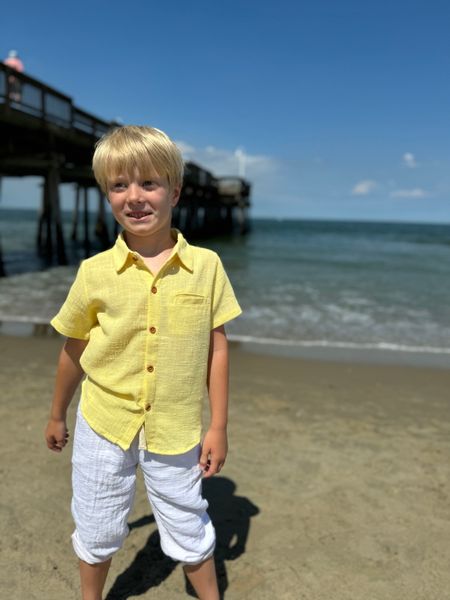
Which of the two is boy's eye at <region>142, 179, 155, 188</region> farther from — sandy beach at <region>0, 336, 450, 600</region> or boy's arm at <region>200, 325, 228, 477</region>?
sandy beach at <region>0, 336, 450, 600</region>

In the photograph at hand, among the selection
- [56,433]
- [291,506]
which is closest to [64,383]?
[56,433]

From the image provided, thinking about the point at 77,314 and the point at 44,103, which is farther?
the point at 44,103

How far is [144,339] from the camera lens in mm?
1676

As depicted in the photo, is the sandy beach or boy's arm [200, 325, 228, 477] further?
the sandy beach

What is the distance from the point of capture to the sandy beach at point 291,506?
2221 millimetres

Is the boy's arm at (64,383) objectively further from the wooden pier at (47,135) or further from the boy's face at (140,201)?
the wooden pier at (47,135)

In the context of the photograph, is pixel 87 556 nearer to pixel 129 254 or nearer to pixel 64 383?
pixel 64 383

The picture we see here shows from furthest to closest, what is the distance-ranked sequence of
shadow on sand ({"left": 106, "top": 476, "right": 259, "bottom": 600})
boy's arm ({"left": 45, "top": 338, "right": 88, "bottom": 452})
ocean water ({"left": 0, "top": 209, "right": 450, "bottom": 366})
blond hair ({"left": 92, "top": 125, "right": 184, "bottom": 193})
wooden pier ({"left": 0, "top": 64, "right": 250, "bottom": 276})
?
wooden pier ({"left": 0, "top": 64, "right": 250, "bottom": 276}) < ocean water ({"left": 0, "top": 209, "right": 450, "bottom": 366}) < shadow on sand ({"left": 106, "top": 476, "right": 259, "bottom": 600}) < boy's arm ({"left": 45, "top": 338, "right": 88, "bottom": 452}) < blond hair ({"left": 92, "top": 125, "right": 184, "bottom": 193})

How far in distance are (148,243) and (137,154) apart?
305mm

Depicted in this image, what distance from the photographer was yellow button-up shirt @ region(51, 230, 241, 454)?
1671 mm

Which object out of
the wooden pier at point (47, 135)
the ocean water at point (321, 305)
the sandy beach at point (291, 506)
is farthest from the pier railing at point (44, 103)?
Answer: the sandy beach at point (291, 506)

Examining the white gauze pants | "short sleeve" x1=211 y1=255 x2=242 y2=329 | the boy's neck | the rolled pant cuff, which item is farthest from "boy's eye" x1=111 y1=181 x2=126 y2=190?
the rolled pant cuff

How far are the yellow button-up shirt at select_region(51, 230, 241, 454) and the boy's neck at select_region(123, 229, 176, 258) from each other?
0.04 metres

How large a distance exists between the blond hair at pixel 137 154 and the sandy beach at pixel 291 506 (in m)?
1.78
